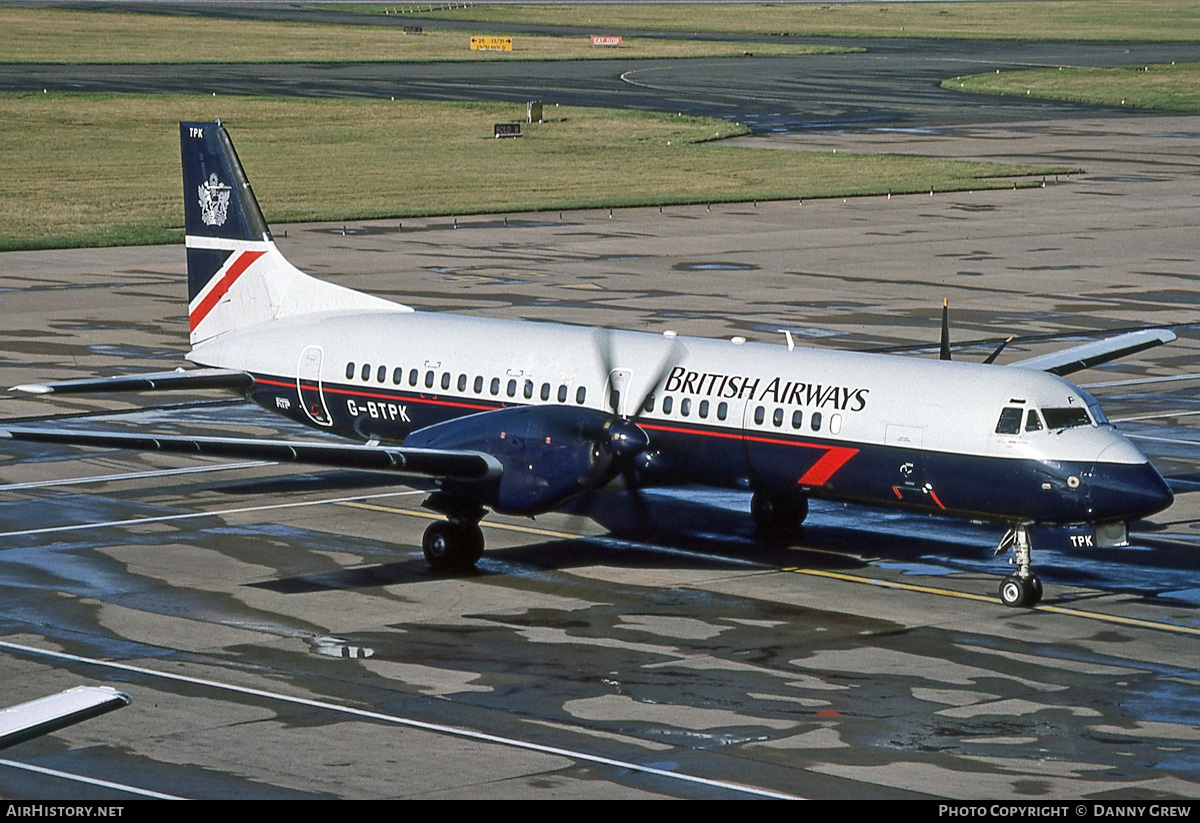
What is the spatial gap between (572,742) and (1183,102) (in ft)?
351

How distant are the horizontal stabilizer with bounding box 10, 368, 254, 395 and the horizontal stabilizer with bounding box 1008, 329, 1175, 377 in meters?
13.3

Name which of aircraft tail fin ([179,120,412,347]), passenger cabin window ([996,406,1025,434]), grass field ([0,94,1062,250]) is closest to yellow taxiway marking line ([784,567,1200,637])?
passenger cabin window ([996,406,1025,434])

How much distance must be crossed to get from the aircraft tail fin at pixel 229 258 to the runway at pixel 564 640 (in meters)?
3.03

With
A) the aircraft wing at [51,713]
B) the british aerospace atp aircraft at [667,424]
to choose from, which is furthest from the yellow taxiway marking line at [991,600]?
the aircraft wing at [51,713]

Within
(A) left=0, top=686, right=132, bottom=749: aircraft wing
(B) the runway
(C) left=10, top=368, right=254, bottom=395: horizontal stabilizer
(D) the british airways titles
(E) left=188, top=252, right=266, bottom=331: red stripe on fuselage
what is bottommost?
(B) the runway

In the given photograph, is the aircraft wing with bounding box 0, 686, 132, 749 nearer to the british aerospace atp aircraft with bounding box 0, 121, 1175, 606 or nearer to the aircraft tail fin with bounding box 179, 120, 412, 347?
the british aerospace atp aircraft with bounding box 0, 121, 1175, 606

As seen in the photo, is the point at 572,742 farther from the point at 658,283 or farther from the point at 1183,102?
the point at 1183,102

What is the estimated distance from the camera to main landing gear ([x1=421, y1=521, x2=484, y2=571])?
89.3 ft

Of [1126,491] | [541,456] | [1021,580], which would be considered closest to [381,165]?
[541,456]

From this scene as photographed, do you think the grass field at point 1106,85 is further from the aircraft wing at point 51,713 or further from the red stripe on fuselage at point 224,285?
the aircraft wing at point 51,713

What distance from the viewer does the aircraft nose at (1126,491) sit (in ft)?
80.7

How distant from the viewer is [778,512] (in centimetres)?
2962

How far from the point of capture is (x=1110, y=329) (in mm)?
49500

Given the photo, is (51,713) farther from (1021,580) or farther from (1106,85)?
(1106,85)
